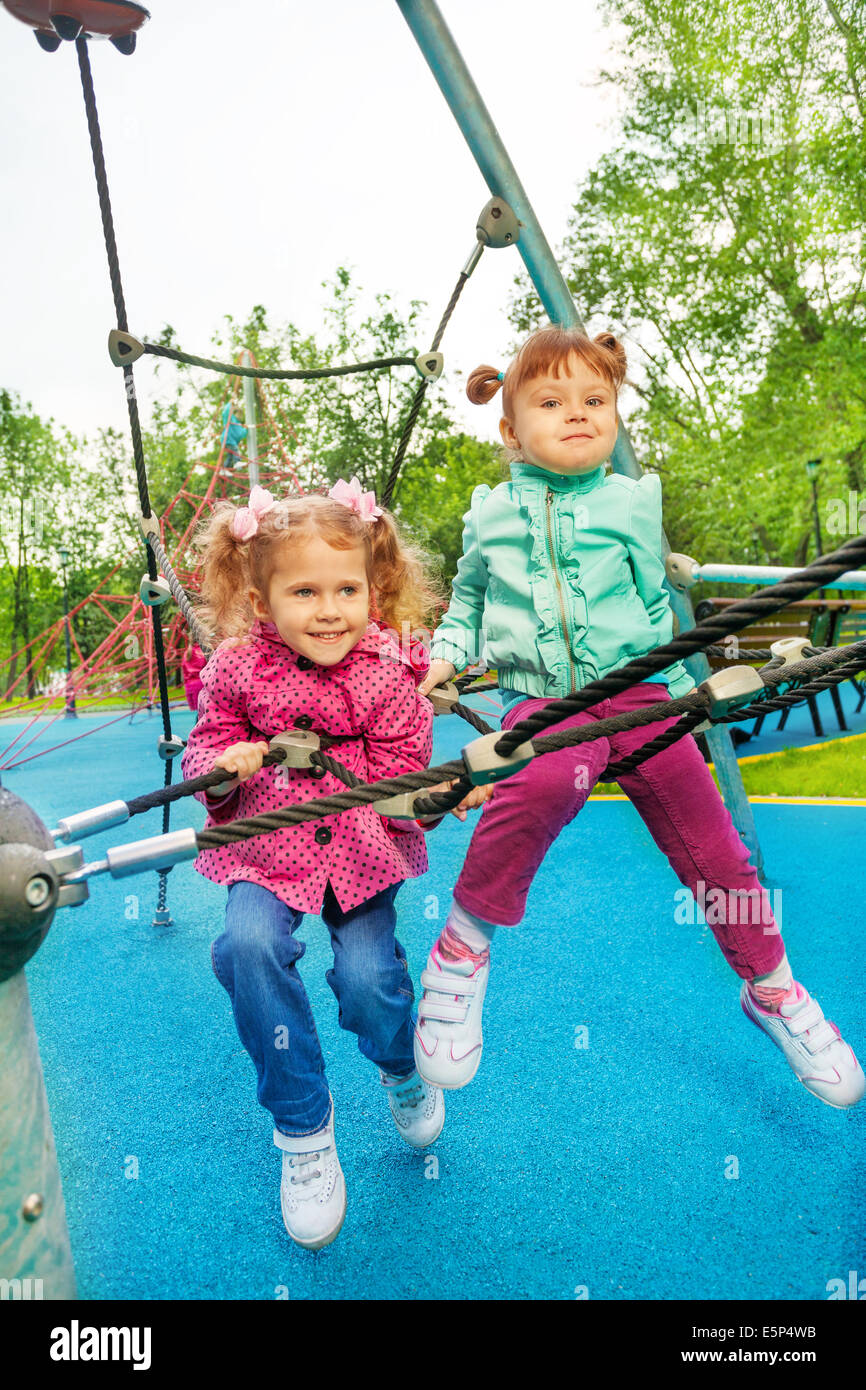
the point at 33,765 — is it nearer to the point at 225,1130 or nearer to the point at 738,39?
the point at 225,1130

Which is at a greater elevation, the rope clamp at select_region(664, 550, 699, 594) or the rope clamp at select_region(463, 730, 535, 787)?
the rope clamp at select_region(664, 550, 699, 594)

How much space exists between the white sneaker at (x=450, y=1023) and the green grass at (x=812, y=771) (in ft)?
10.8

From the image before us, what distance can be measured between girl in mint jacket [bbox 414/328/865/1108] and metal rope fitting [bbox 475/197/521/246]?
43cm

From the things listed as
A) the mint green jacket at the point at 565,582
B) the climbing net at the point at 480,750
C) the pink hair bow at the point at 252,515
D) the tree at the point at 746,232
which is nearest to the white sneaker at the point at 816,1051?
the climbing net at the point at 480,750

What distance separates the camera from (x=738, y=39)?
786 centimetres

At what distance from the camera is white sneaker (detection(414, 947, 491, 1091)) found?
1301 millimetres

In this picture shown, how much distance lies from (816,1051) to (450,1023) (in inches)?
20.9

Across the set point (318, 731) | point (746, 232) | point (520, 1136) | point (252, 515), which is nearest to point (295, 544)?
point (252, 515)

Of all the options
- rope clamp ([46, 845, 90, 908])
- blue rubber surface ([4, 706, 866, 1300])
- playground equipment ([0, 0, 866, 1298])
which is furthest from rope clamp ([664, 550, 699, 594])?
rope clamp ([46, 845, 90, 908])

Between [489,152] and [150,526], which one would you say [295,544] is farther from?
[489,152]

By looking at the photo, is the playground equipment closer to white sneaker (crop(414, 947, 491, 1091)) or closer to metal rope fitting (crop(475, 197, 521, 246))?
metal rope fitting (crop(475, 197, 521, 246))

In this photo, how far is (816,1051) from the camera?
1323 mm

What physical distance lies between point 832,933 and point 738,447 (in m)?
7.47
